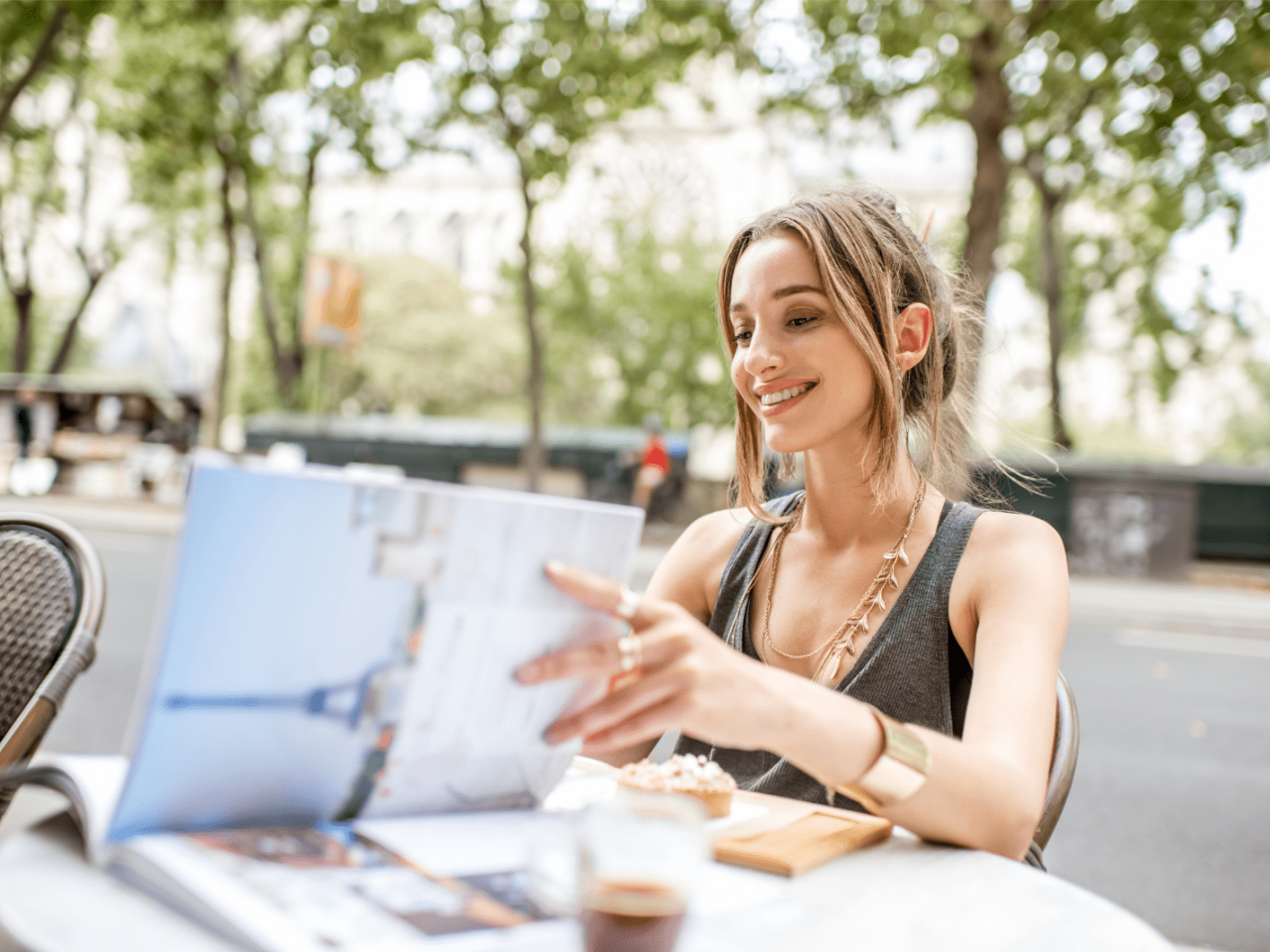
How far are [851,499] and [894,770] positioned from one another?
2.68 ft

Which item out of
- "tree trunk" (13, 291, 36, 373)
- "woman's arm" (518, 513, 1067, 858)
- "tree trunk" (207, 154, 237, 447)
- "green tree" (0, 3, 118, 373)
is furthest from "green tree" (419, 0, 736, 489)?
"tree trunk" (13, 291, 36, 373)

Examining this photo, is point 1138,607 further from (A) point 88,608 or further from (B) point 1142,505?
(A) point 88,608

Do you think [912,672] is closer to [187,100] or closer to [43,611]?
[43,611]

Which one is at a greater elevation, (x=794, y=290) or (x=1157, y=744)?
(x=794, y=290)

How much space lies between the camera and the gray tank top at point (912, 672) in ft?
5.59

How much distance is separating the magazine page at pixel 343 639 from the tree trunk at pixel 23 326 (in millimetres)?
24546

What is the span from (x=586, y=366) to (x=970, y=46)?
1929cm

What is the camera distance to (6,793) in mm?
1755

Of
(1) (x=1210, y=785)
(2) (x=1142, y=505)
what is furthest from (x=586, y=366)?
(1) (x=1210, y=785)

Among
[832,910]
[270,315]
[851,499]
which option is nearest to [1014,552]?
[851,499]

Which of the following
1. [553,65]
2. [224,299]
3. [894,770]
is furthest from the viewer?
[224,299]

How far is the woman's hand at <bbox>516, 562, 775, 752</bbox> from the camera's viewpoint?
100 centimetres

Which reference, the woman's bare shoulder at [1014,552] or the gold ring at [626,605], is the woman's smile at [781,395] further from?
the gold ring at [626,605]

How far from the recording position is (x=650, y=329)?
82.5 ft
